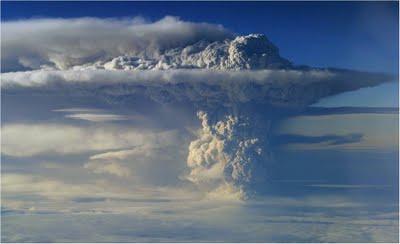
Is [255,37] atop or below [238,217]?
atop

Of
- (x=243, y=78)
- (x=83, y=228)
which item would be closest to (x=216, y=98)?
(x=243, y=78)

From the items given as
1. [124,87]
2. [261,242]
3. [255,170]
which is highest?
[124,87]

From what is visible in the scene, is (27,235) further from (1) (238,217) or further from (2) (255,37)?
(2) (255,37)

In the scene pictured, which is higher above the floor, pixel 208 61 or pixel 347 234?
pixel 208 61

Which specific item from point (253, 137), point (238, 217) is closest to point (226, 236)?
point (238, 217)

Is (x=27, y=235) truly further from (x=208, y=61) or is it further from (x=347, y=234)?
(x=347, y=234)

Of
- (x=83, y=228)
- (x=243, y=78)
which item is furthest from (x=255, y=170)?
(x=83, y=228)
